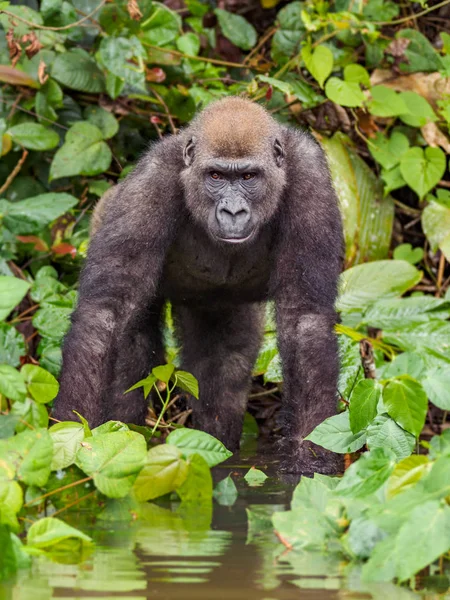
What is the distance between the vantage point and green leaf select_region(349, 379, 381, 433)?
4738 millimetres

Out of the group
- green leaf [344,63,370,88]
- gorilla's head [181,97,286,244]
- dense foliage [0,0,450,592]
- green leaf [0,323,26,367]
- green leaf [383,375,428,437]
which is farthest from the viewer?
green leaf [344,63,370,88]

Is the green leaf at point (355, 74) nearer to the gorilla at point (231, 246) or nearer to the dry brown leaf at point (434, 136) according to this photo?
the dry brown leaf at point (434, 136)

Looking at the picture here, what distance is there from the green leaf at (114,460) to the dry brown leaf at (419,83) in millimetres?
5663

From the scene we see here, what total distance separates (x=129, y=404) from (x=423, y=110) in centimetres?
364

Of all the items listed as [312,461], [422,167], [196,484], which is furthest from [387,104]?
[196,484]

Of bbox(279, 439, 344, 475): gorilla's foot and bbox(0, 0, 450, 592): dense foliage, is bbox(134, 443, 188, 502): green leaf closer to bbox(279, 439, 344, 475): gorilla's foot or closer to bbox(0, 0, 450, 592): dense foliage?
bbox(279, 439, 344, 475): gorilla's foot

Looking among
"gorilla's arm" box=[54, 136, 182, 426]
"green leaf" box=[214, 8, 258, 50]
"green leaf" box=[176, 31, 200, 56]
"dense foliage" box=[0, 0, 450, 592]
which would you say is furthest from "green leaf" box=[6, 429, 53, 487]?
"green leaf" box=[214, 8, 258, 50]

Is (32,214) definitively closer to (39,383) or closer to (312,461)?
(312,461)

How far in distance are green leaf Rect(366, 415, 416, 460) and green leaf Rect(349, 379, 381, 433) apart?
2.0 inches

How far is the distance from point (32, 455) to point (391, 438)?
1570 millimetres

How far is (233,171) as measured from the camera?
613 cm

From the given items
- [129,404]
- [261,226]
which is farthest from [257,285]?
[129,404]

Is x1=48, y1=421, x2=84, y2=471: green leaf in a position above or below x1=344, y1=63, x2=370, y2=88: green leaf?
below

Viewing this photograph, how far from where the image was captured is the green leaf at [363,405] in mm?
4738
